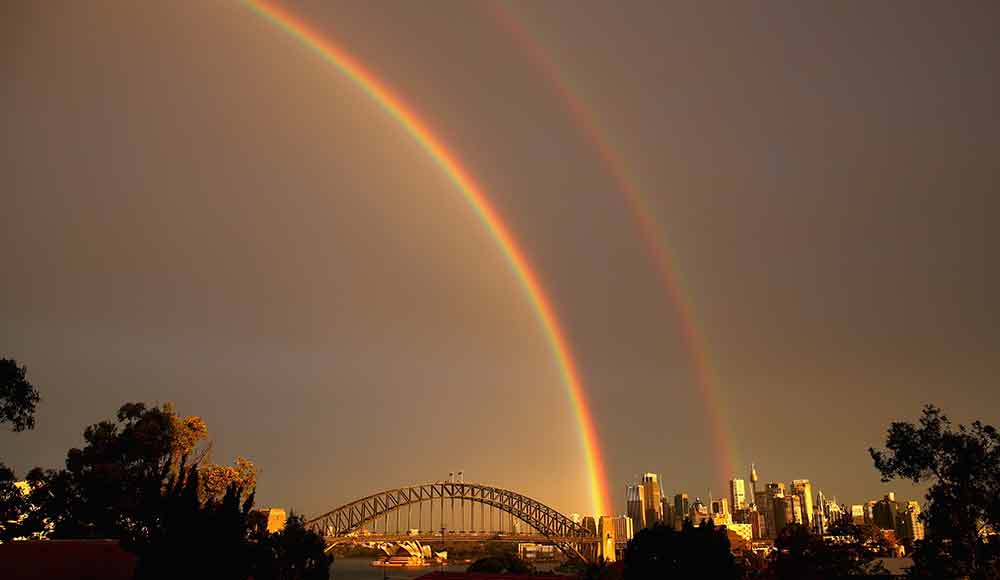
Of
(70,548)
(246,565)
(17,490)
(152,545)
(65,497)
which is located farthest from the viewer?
(65,497)

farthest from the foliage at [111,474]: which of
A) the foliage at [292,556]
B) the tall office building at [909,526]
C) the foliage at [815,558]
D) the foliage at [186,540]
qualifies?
the tall office building at [909,526]

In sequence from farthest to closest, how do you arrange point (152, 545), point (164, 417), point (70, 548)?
point (164, 417) < point (70, 548) < point (152, 545)

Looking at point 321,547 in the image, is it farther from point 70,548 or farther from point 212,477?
point 212,477

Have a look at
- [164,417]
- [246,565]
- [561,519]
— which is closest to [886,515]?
[561,519]

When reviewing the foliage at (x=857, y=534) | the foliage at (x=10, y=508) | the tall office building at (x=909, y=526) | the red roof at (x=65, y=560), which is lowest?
the tall office building at (x=909, y=526)

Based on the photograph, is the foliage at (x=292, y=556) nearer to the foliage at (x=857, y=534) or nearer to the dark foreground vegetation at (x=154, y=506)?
the dark foreground vegetation at (x=154, y=506)

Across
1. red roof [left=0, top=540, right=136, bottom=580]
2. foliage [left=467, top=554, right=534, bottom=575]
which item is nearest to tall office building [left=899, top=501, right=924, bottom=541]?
foliage [left=467, top=554, right=534, bottom=575]

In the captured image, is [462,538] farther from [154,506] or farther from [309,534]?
[154,506]
